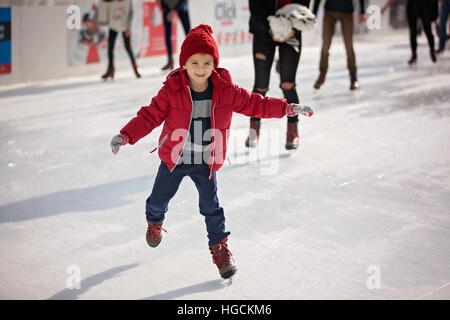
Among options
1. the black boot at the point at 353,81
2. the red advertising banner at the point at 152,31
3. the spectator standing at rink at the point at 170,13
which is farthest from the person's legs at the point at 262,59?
the red advertising banner at the point at 152,31

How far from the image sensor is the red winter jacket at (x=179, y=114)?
8.07 feet

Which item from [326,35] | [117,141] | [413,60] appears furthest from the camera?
[413,60]

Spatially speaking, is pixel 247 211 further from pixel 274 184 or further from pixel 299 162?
pixel 299 162

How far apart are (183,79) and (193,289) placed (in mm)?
806

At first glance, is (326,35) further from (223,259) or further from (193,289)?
(193,289)

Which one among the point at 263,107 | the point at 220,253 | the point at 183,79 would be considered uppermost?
the point at 183,79

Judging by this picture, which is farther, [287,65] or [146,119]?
[287,65]

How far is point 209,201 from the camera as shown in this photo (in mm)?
2557

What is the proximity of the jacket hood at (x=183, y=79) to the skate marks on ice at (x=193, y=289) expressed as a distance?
763 millimetres

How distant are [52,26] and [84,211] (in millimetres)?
4570

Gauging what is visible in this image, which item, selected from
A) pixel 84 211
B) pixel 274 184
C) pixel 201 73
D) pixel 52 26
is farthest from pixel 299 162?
pixel 52 26

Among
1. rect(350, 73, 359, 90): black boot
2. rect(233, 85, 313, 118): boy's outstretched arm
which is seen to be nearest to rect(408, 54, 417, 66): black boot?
rect(350, 73, 359, 90): black boot

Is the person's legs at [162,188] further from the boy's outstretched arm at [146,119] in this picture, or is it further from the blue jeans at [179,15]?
the blue jeans at [179,15]

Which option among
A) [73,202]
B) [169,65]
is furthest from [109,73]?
[73,202]
